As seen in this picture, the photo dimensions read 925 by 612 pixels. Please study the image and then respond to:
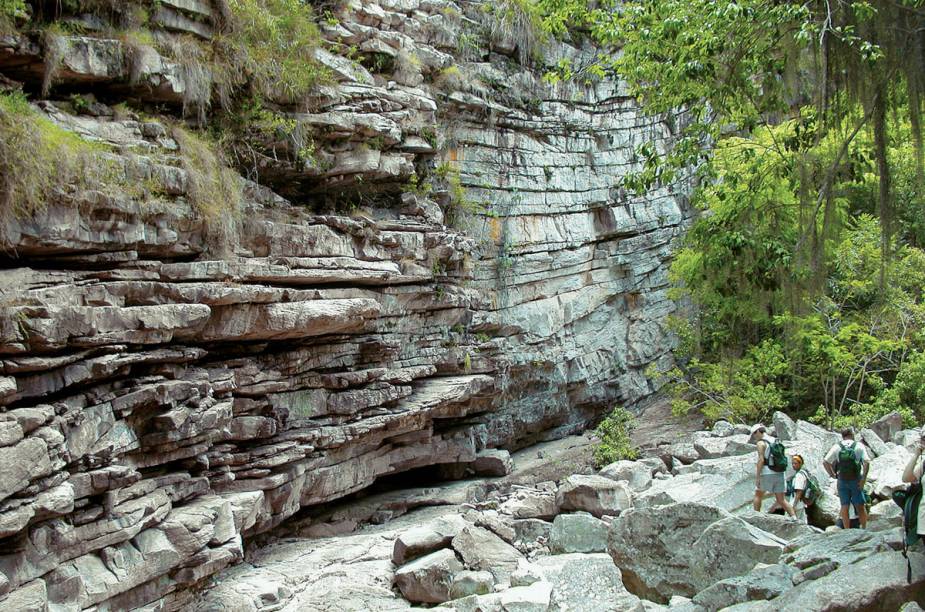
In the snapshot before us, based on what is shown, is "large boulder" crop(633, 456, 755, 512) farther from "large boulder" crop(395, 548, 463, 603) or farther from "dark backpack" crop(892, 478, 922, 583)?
"dark backpack" crop(892, 478, 922, 583)

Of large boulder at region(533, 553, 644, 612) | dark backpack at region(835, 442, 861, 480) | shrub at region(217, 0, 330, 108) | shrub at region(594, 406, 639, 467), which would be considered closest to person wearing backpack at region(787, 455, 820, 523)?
dark backpack at region(835, 442, 861, 480)

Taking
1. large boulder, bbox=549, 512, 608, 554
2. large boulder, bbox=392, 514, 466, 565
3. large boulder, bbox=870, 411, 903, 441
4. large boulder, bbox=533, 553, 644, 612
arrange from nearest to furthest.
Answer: large boulder, bbox=533, 553, 644, 612
large boulder, bbox=549, 512, 608, 554
large boulder, bbox=392, 514, 466, 565
large boulder, bbox=870, 411, 903, 441

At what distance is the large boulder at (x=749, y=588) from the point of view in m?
5.91

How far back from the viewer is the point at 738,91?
805 centimetres

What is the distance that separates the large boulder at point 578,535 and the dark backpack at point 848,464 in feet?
10.4

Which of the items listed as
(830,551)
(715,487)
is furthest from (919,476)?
(715,487)

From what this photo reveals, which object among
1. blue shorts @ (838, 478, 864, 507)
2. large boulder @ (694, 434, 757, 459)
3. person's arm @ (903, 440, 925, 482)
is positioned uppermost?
person's arm @ (903, 440, 925, 482)

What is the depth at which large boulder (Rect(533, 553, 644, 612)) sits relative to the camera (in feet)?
26.5

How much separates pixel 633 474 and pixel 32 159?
10.6 m

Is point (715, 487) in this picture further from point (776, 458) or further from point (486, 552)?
point (486, 552)

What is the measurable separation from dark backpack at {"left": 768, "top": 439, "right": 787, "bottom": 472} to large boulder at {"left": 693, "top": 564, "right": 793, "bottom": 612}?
2.99 metres

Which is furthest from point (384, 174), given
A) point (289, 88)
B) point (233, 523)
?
point (233, 523)

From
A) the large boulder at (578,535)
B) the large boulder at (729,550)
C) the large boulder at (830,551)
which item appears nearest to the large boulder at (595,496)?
the large boulder at (578,535)

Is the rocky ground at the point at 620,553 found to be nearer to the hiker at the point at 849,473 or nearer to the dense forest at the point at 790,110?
the hiker at the point at 849,473
